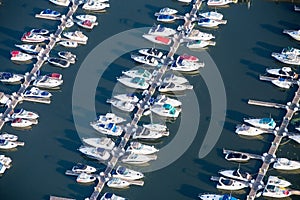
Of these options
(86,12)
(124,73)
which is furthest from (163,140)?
(86,12)

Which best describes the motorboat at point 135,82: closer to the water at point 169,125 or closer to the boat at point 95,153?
the water at point 169,125

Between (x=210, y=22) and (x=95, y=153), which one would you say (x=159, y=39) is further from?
(x=95, y=153)

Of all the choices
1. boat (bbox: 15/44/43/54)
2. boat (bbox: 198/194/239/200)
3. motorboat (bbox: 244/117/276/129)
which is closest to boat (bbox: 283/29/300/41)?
motorboat (bbox: 244/117/276/129)

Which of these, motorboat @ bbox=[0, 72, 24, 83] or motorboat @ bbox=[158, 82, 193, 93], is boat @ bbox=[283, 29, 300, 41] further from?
motorboat @ bbox=[0, 72, 24, 83]

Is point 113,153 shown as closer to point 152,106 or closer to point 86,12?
point 152,106

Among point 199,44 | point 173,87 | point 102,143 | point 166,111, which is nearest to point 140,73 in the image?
point 173,87

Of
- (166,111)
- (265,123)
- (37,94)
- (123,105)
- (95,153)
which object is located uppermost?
(265,123)

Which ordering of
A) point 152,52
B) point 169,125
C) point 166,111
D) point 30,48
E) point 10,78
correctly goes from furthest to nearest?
point 30,48
point 152,52
point 10,78
point 166,111
point 169,125
